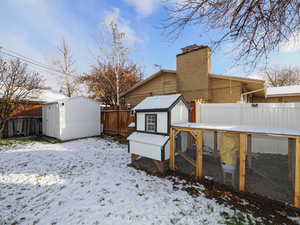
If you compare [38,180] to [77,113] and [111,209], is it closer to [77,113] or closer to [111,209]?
[111,209]

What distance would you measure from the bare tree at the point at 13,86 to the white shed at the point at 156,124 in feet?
28.5

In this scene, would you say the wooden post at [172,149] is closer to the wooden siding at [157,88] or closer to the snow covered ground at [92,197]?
the snow covered ground at [92,197]

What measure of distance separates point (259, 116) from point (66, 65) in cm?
1855

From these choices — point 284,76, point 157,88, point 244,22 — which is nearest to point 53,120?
point 157,88

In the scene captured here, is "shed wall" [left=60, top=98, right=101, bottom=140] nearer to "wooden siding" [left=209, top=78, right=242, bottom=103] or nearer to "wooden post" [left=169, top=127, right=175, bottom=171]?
"wooden post" [left=169, top=127, right=175, bottom=171]

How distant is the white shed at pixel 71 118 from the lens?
26.0 ft

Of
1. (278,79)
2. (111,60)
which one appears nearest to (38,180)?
(111,60)

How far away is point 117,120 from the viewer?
31.0ft

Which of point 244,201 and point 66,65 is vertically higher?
point 66,65

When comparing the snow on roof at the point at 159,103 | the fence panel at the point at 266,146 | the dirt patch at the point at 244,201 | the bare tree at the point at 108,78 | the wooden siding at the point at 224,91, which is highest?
the bare tree at the point at 108,78

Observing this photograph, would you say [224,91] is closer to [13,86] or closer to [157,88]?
[157,88]

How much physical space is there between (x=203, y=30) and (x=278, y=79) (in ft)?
80.7

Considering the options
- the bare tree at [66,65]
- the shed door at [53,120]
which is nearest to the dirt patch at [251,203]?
the shed door at [53,120]

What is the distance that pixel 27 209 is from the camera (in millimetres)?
2639
